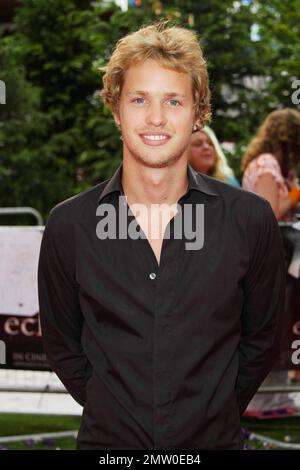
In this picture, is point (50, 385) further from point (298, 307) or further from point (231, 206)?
point (231, 206)

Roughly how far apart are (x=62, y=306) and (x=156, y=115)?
69 centimetres

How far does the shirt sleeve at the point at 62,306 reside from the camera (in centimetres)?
288

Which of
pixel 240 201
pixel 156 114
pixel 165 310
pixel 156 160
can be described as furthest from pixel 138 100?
pixel 165 310

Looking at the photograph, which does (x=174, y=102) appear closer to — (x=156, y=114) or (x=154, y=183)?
(x=156, y=114)

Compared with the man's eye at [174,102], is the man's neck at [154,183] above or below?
below

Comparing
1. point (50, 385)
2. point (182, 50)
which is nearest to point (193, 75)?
point (182, 50)

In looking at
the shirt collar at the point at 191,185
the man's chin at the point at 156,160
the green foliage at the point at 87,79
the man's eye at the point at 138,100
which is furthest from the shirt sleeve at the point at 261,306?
the green foliage at the point at 87,79

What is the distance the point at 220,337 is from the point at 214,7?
14287mm

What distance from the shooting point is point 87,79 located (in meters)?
22.4

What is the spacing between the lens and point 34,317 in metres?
6.54

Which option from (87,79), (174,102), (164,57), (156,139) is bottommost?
(156,139)

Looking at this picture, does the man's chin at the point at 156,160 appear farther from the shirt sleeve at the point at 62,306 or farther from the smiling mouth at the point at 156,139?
the shirt sleeve at the point at 62,306

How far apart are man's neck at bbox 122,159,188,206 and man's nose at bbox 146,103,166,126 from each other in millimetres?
149
